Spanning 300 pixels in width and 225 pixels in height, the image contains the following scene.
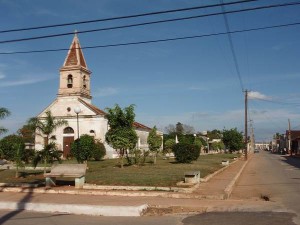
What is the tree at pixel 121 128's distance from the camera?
91.5 feet

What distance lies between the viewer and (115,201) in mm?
12242

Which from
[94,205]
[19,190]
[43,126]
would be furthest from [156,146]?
[94,205]

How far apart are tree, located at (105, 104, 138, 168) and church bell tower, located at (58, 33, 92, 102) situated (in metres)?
24.9

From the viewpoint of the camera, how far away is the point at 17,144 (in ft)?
64.3

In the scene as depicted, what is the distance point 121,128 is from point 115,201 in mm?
15962

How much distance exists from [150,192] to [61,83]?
138 feet

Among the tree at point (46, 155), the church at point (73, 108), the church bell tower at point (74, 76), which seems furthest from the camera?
the church bell tower at point (74, 76)

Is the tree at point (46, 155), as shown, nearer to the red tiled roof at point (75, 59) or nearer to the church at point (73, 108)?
the church at point (73, 108)

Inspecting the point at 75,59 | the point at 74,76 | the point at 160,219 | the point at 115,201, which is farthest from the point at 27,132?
the point at 75,59

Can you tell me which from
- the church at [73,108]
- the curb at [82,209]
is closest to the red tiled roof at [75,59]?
the church at [73,108]

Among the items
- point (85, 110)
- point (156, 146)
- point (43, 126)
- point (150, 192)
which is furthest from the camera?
point (85, 110)

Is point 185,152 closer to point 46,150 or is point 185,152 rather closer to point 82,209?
point 46,150

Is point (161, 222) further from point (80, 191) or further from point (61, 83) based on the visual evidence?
point (61, 83)

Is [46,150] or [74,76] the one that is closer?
[46,150]
